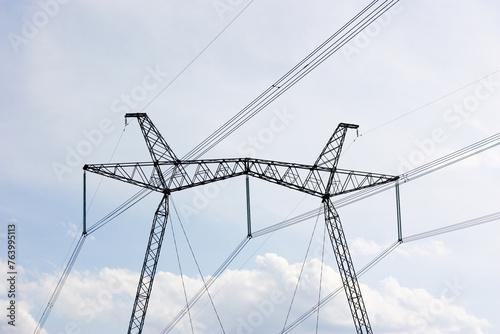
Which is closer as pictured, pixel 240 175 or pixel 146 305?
pixel 240 175

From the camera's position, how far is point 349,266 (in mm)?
66875

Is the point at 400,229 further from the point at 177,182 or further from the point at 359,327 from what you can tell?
the point at 177,182

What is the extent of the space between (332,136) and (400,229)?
1152 cm

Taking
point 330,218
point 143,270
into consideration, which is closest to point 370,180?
point 330,218

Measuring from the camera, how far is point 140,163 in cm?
6481

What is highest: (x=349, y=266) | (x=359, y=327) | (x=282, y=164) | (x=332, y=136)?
(x=332, y=136)

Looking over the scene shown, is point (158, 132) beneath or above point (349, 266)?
above

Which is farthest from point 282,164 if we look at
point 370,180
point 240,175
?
point 370,180

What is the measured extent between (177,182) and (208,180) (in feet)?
9.86

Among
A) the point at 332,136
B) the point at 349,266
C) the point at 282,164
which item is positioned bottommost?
the point at 349,266

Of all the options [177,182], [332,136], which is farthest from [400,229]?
[177,182]

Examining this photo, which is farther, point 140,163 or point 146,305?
point 146,305

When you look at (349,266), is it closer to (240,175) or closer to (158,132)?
(240,175)

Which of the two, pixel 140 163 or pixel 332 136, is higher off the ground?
pixel 332 136
